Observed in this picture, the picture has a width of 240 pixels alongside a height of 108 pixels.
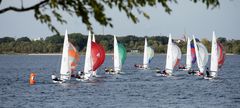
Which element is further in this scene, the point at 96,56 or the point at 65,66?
the point at 96,56

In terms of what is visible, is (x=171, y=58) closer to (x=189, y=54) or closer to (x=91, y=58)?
(x=189, y=54)

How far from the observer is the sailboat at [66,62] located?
229ft

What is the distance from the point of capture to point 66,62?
69.9 metres

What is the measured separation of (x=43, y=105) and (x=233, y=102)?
15055 millimetres

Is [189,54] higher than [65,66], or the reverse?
[189,54]

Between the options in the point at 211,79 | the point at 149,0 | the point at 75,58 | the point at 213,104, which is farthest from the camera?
the point at 211,79

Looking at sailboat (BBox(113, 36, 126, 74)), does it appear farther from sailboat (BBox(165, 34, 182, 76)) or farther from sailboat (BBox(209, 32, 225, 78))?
sailboat (BBox(209, 32, 225, 78))

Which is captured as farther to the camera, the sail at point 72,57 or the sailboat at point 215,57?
the sailboat at point 215,57

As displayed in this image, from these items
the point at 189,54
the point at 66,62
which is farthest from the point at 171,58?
the point at 66,62

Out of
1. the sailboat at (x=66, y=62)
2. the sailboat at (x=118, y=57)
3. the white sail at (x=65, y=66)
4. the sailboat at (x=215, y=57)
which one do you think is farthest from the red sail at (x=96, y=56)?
the sailboat at (x=118, y=57)

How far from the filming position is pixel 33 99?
53219 mm

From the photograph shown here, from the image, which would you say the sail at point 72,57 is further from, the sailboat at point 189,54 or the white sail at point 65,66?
the sailboat at point 189,54

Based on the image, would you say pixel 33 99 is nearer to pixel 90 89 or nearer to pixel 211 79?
pixel 90 89

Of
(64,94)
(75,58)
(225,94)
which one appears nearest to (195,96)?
(225,94)
